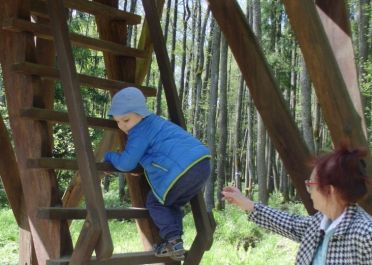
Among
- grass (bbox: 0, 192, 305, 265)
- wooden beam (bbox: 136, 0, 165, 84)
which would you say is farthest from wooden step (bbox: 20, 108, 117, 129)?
grass (bbox: 0, 192, 305, 265)

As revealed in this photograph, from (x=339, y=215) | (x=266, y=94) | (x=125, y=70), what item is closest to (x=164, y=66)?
(x=125, y=70)

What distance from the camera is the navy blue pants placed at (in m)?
3.02


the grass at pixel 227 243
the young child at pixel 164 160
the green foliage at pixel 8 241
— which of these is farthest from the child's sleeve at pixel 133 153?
the green foliage at pixel 8 241

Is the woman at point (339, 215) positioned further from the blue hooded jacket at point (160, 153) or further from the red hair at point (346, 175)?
the blue hooded jacket at point (160, 153)

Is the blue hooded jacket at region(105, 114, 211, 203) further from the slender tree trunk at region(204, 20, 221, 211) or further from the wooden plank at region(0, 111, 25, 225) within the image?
the slender tree trunk at region(204, 20, 221, 211)

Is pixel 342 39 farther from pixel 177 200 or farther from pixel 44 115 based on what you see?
Result: pixel 44 115

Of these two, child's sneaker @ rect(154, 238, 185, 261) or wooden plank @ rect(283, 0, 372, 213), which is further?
wooden plank @ rect(283, 0, 372, 213)

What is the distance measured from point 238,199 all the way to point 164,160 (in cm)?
72

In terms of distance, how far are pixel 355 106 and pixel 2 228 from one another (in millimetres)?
9509

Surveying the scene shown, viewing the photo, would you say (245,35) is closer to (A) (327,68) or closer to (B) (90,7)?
(A) (327,68)

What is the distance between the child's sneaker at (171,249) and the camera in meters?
3.07

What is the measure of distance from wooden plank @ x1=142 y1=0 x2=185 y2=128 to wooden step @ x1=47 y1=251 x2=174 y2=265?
2.83 ft

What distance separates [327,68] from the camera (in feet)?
10.8

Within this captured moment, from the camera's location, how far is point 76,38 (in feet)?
12.3
